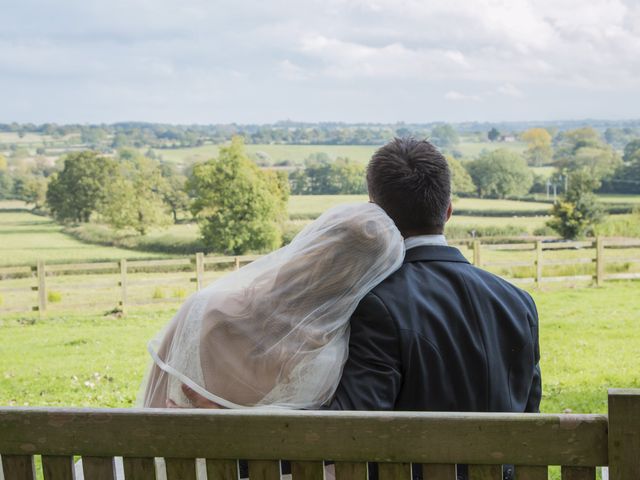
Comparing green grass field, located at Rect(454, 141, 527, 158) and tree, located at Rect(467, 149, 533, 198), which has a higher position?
green grass field, located at Rect(454, 141, 527, 158)

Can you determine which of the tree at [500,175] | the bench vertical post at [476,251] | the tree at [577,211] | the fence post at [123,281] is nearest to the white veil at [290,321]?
the bench vertical post at [476,251]

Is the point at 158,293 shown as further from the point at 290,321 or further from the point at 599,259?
the point at 290,321

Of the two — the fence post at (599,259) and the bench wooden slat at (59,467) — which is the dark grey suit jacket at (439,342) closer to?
the bench wooden slat at (59,467)

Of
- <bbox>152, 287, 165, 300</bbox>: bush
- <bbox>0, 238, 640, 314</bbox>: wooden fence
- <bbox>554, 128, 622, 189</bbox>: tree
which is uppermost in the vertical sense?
<bbox>554, 128, 622, 189</bbox>: tree

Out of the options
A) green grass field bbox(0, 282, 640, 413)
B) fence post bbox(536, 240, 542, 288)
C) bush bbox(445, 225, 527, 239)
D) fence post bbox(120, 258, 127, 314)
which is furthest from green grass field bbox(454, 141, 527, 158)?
fence post bbox(120, 258, 127, 314)

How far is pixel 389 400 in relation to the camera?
1.20 meters

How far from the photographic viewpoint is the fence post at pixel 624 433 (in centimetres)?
100

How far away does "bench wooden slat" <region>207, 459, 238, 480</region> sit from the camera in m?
1.12

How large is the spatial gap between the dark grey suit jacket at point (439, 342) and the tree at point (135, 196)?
28.4ft

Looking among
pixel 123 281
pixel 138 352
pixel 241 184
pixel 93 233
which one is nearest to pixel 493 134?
pixel 241 184

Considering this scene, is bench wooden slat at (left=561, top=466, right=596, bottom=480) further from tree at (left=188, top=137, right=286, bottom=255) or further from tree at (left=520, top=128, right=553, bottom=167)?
tree at (left=520, top=128, right=553, bottom=167)

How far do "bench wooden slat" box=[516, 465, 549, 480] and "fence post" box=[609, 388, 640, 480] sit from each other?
3.0 inches

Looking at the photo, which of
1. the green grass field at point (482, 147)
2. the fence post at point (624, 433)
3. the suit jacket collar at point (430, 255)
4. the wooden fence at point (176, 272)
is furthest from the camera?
the green grass field at point (482, 147)

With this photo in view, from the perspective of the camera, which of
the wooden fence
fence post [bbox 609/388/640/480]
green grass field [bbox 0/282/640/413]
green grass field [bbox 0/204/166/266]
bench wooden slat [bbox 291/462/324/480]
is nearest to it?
fence post [bbox 609/388/640/480]
